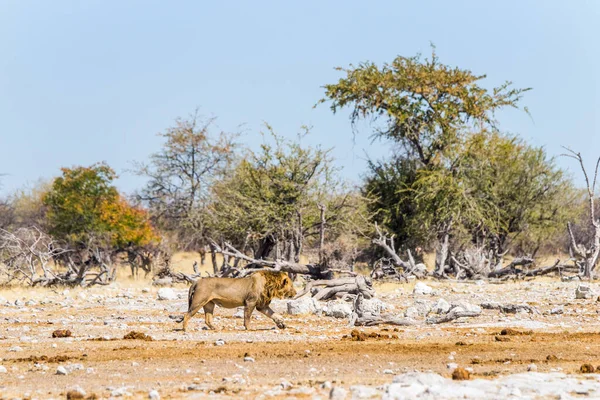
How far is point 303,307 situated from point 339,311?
0.99 m

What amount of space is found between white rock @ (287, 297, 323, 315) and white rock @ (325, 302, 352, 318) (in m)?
0.43

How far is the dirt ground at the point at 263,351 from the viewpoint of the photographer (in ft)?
31.2

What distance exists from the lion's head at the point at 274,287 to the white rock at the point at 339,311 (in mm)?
1891

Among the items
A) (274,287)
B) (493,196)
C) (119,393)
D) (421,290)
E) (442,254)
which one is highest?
(493,196)

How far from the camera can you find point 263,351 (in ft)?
41.5

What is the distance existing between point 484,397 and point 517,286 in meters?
19.6

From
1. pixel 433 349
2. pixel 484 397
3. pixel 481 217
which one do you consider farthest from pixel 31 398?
pixel 481 217

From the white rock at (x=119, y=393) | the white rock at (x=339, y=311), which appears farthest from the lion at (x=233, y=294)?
the white rock at (x=119, y=393)

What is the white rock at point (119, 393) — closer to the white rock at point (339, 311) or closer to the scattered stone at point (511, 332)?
the scattered stone at point (511, 332)

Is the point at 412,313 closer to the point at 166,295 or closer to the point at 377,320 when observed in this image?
the point at 377,320

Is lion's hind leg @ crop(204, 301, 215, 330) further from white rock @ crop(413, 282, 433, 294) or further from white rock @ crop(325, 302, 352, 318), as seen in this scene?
white rock @ crop(413, 282, 433, 294)

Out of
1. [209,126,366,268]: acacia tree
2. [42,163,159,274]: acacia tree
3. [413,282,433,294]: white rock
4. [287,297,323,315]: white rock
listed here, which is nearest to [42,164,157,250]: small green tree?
[42,163,159,274]: acacia tree

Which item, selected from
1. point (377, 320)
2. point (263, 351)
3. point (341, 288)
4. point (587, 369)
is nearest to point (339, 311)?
point (377, 320)

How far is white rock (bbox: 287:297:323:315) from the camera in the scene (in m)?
18.9
